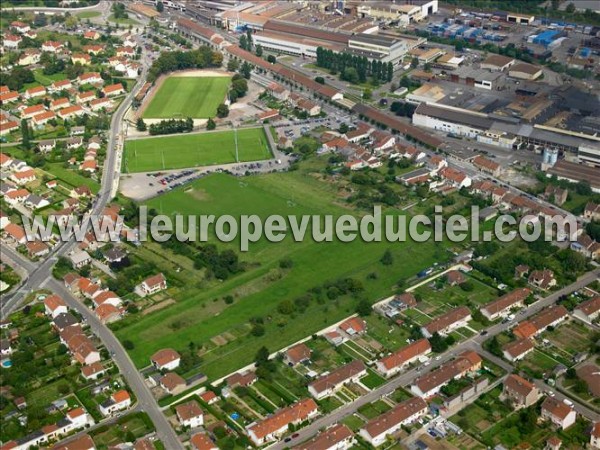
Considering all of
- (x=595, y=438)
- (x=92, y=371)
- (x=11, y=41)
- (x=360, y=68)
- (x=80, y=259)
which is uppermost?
(x=11, y=41)

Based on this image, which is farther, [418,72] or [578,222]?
[418,72]

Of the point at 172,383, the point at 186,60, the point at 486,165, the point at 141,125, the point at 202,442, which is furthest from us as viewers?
the point at 186,60

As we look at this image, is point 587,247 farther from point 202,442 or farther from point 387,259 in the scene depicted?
point 202,442

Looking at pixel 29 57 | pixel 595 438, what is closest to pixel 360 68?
pixel 29 57

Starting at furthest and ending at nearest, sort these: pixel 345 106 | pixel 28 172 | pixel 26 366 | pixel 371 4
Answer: pixel 371 4 → pixel 345 106 → pixel 28 172 → pixel 26 366

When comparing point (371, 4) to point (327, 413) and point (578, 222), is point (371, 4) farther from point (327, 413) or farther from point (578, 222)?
point (327, 413)

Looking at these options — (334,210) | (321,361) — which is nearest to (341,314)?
(321,361)
